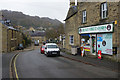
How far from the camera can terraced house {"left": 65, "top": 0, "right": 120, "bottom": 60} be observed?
39.4ft

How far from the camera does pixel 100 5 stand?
14125 millimetres

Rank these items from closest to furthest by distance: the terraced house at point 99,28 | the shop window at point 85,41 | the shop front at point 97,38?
the terraced house at point 99,28 → the shop front at point 97,38 → the shop window at point 85,41

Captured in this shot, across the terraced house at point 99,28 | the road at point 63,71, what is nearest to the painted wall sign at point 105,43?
the terraced house at point 99,28

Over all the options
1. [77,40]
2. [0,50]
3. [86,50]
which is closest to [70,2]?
[77,40]

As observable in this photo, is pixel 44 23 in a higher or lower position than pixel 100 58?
higher

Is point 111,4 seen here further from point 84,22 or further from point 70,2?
point 70,2

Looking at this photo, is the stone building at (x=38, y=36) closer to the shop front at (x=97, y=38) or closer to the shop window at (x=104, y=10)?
the shop front at (x=97, y=38)

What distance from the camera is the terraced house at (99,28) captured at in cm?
1200

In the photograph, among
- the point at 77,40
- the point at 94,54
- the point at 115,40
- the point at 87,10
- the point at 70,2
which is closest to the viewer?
the point at 115,40

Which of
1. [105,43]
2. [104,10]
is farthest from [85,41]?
[104,10]

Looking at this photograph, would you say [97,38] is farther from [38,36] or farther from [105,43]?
[38,36]

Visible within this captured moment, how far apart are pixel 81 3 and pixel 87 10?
6.66ft

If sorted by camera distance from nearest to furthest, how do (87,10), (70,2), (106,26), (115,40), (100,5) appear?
(115,40) < (106,26) < (100,5) < (87,10) < (70,2)

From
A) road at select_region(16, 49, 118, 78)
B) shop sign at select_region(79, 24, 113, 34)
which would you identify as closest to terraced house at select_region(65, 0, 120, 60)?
shop sign at select_region(79, 24, 113, 34)
